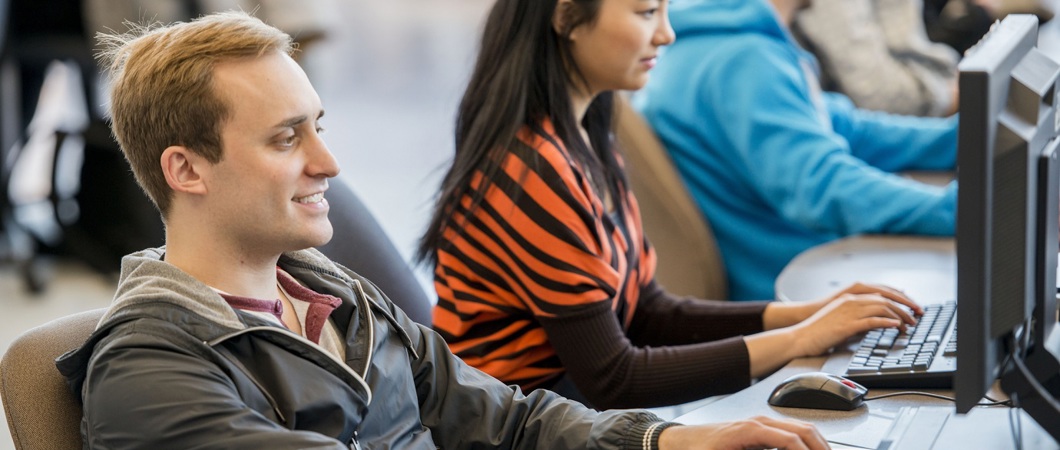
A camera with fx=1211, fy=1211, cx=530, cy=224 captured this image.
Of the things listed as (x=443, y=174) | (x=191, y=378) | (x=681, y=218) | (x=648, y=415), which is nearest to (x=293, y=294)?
(x=191, y=378)

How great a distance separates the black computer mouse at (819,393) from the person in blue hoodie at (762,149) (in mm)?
777

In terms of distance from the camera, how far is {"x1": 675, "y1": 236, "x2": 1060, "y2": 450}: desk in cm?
121

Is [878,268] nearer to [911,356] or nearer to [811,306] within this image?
[811,306]

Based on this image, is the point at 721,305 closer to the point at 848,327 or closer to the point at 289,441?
the point at 848,327

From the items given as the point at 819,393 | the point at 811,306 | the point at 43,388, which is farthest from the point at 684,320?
the point at 43,388

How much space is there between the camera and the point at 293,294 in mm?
1267

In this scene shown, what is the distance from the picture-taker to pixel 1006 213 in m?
0.98

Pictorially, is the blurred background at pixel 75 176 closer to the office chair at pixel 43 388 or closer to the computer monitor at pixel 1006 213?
the office chair at pixel 43 388

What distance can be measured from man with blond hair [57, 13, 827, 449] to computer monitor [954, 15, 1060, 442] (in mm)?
184

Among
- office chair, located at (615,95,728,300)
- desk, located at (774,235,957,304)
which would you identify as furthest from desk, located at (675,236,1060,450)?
office chair, located at (615,95,728,300)

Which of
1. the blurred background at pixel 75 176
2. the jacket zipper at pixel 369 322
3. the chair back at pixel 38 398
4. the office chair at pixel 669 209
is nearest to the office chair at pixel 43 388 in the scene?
the chair back at pixel 38 398

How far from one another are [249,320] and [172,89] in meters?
0.23

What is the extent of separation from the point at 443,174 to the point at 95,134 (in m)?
2.35

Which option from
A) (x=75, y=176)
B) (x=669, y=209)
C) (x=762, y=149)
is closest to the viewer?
(x=762, y=149)
